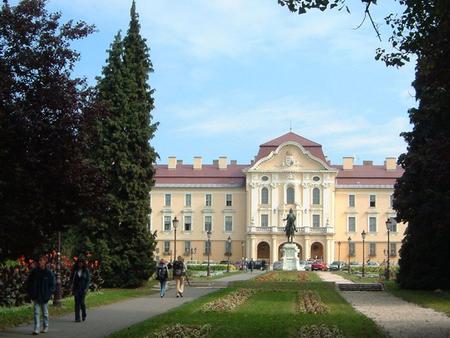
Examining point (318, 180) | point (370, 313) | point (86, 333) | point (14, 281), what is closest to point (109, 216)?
point (14, 281)

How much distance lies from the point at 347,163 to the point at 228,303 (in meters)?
91.9

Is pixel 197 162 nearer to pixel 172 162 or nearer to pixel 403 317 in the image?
pixel 172 162

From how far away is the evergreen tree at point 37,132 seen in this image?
45.1 ft

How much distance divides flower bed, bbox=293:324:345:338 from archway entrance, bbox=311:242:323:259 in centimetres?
9067

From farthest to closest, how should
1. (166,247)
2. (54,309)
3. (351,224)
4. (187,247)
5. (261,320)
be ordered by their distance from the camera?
(166,247) < (187,247) < (351,224) < (54,309) < (261,320)

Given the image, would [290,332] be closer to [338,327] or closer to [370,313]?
[338,327]

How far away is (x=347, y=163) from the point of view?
11406 cm

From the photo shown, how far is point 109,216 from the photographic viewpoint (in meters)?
36.1

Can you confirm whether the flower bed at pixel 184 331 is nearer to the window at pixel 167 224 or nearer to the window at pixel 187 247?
the window at pixel 187 247

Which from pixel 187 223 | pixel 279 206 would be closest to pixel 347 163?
pixel 279 206

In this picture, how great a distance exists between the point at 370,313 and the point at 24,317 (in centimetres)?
962

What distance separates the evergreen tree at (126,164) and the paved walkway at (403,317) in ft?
35.6

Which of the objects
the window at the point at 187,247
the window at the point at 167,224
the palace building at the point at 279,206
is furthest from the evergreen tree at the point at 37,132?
the window at the point at 167,224

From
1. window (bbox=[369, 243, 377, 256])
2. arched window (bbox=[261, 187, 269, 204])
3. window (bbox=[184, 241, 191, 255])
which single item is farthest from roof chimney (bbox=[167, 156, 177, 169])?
window (bbox=[369, 243, 377, 256])
